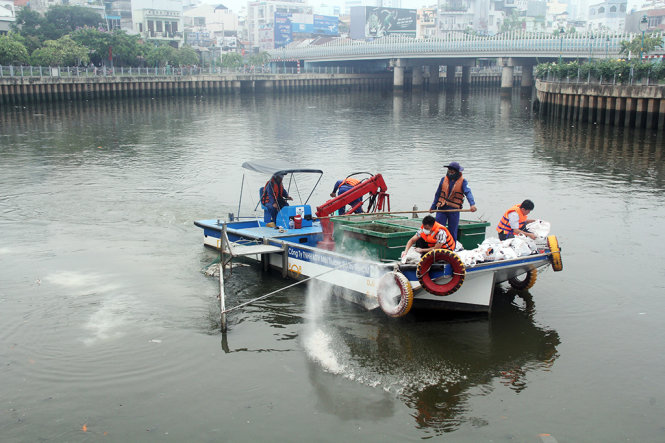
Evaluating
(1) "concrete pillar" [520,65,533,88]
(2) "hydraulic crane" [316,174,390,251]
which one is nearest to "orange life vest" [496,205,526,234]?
(2) "hydraulic crane" [316,174,390,251]

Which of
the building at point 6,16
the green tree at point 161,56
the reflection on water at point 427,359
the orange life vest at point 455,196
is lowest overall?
the reflection on water at point 427,359

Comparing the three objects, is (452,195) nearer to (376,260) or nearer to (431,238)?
(431,238)

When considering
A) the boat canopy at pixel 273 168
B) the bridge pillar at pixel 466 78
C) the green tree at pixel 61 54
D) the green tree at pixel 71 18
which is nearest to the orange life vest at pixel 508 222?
the boat canopy at pixel 273 168

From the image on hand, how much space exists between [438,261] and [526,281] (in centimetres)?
329

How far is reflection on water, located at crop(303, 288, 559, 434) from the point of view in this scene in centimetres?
969

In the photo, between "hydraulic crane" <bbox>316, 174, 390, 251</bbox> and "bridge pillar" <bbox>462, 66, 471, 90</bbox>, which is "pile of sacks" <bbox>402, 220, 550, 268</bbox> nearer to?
"hydraulic crane" <bbox>316, 174, 390, 251</bbox>

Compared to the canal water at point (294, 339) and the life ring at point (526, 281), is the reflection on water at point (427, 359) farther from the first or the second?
the life ring at point (526, 281)

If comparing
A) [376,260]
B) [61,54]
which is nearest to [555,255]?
[376,260]

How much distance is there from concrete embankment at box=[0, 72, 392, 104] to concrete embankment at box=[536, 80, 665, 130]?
5499cm

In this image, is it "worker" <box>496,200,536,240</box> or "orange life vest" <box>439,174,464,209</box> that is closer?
"worker" <box>496,200,536,240</box>

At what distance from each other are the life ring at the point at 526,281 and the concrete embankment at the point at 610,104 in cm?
3068

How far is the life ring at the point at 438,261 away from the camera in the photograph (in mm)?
11625

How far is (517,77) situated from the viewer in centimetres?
14012

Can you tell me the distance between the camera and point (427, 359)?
11.1m
